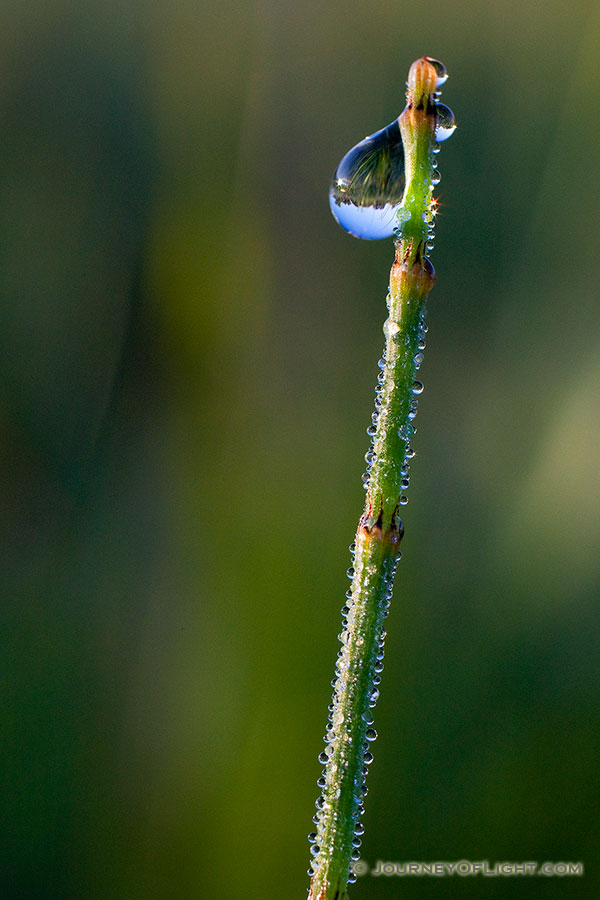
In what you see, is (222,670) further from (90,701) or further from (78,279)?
(78,279)

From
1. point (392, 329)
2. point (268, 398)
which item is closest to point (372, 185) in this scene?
point (392, 329)

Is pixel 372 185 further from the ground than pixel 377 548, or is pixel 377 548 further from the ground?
pixel 372 185

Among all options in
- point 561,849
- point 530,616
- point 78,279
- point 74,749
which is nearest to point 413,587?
point 530,616

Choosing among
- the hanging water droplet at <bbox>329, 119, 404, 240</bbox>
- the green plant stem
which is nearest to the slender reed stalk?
the green plant stem

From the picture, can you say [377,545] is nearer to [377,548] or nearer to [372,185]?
[377,548]

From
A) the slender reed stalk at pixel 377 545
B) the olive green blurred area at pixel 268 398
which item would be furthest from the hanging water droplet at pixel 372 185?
the olive green blurred area at pixel 268 398

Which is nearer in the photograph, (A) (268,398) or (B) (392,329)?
(B) (392,329)
